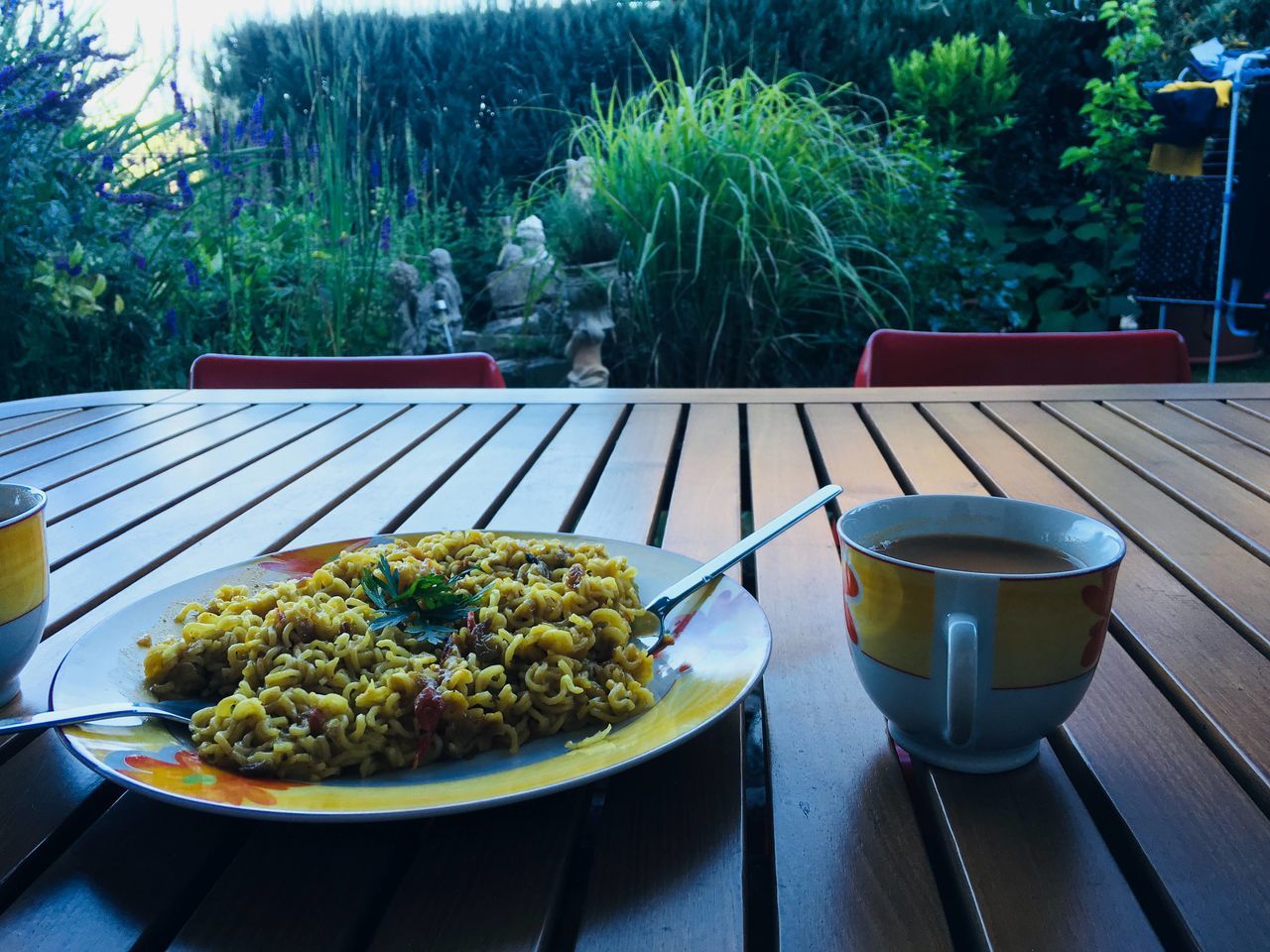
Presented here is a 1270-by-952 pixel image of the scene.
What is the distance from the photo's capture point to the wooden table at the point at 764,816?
447mm

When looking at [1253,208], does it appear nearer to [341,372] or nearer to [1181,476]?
[1181,476]

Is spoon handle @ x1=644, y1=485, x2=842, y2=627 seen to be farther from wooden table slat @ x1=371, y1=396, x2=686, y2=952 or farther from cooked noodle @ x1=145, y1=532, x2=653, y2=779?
wooden table slat @ x1=371, y1=396, x2=686, y2=952

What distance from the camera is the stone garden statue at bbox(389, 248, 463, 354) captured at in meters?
5.04

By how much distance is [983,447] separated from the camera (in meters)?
1.34

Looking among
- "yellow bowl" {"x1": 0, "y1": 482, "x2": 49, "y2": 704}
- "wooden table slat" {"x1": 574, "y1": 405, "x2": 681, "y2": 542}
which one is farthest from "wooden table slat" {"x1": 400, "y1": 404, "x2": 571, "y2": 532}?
"yellow bowl" {"x1": 0, "y1": 482, "x2": 49, "y2": 704}

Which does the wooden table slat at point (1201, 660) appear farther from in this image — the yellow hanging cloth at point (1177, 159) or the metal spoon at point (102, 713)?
the yellow hanging cloth at point (1177, 159)

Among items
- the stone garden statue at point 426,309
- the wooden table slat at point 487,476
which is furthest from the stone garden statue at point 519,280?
the wooden table slat at point 487,476

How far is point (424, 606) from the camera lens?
647mm

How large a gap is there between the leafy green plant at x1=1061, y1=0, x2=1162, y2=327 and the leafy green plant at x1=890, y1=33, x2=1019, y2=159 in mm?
499

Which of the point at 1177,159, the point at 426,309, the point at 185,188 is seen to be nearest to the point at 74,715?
the point at 185,188

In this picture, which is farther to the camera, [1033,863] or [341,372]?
[341,372]

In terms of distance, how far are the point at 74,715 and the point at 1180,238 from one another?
5465 millimetres

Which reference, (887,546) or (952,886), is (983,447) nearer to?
(887,546)

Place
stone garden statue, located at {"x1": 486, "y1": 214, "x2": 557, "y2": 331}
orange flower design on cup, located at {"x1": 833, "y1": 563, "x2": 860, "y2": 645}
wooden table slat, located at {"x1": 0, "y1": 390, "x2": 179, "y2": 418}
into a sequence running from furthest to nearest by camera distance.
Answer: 1. stone garden statue, located at {"x1": 486, "y1": 214, "x2": 557, "y2": 331}
2. wooden table slat, located at {"x1": 0, "y1": 390, "x2": 179, "y2": 418}
3. orange flower design on cup, located at {"x1": 833, "y1": 563, "x2": 860, "y2": 645}
